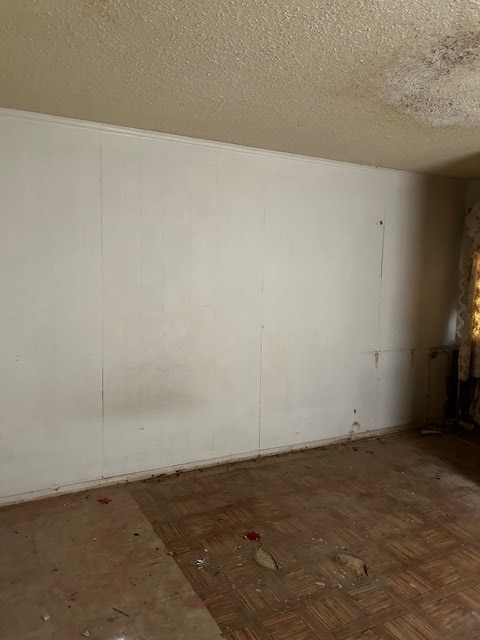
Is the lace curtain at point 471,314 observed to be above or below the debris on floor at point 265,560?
above

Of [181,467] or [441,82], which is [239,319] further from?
[441,82]

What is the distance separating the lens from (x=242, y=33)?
A: 181cm

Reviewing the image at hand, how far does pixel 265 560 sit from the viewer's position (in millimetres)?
2494

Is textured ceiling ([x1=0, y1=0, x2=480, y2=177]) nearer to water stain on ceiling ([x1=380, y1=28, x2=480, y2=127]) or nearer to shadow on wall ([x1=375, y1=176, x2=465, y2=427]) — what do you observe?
A: water stain on ceiling ([x1=380, y1=28, x2=480, y2=127])

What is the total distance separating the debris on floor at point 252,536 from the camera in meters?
2.69

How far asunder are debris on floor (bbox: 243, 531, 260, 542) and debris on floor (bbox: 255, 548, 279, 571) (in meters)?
0.11

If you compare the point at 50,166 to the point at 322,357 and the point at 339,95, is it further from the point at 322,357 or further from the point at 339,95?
the point at 322,357

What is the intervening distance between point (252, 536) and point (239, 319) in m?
1.54

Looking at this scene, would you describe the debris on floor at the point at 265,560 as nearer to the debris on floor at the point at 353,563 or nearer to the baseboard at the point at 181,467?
the debris on floor at the point at 353,563

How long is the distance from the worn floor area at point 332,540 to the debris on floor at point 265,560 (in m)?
0.03

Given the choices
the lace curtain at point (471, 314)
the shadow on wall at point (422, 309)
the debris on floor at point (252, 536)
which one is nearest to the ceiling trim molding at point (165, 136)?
the shadow on wall at point (422, 309)

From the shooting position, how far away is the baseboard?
3.05 meters

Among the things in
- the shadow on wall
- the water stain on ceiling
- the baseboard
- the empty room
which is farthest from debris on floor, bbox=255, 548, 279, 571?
the water stain on ceiling

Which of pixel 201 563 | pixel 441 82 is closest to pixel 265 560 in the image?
pixel 201 563
